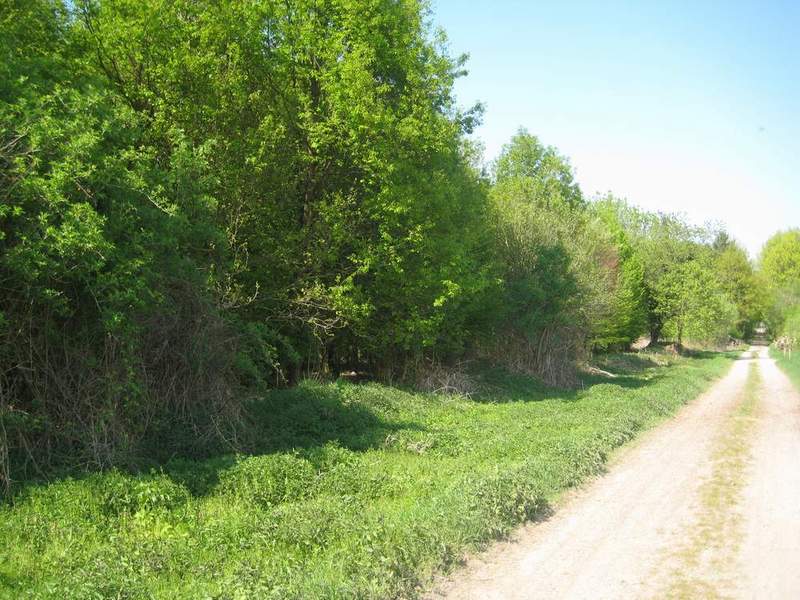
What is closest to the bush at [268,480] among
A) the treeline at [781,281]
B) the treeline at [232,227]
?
the treeline at [232,227]

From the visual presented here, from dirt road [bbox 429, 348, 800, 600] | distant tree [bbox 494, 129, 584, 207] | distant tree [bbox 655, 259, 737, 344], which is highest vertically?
distant tree [bbox 494, 129, 584, 207]

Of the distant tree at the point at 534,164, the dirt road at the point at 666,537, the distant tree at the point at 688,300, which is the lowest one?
the dirt road at the point at 666,537

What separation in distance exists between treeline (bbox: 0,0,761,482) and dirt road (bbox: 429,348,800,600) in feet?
19.0

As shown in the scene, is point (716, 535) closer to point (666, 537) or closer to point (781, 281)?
point (666, 537)

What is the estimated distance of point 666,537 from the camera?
7906 millimetres

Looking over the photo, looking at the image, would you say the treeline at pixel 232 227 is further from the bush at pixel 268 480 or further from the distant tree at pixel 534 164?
the distant tree at pixel 534 164

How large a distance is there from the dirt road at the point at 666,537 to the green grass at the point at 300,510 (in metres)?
0.48

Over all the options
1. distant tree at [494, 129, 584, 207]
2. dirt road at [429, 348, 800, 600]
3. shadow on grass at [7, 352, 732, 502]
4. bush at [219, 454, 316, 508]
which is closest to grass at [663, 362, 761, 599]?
dirt road at [429, 348, 800, 600]

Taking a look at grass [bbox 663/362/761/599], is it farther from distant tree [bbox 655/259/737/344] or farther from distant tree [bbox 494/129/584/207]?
distant tree [bbox 655/259/737/344]

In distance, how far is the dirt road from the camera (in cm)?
643

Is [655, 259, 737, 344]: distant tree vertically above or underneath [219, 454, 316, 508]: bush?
above

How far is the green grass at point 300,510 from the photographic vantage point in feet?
20.6

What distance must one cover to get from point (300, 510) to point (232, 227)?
9.91 metres

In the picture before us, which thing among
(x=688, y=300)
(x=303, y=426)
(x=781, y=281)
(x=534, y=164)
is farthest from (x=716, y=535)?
(x=781, y=281)
